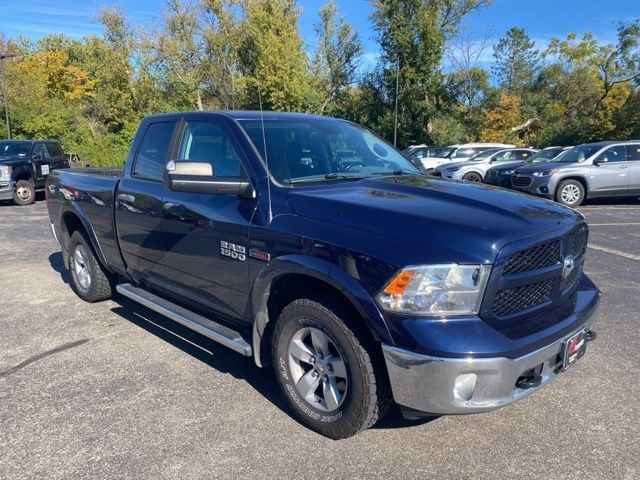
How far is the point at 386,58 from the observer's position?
137ft

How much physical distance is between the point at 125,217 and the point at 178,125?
0.96 m

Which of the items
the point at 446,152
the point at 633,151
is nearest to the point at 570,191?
the point at 633,151

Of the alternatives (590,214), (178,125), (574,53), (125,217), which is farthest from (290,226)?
(574,53)

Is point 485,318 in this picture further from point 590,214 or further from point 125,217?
point 590,214

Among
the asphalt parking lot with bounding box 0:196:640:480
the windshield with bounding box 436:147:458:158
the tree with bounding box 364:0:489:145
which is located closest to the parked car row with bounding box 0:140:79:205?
the asphalt parking lot with bounding box 0:196:640:480

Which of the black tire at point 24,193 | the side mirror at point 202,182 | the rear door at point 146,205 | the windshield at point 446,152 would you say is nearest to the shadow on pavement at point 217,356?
the rear door at point 146,205

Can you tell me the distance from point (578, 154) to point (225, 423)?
1420 centimetres

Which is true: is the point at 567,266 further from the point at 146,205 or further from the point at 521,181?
the point at 521,181

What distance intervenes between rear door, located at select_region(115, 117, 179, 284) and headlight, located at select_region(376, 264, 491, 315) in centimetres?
215

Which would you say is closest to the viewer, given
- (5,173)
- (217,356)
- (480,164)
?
(217,356)

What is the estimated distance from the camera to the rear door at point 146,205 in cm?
415

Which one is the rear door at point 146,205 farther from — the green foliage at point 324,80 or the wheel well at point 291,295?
the green foliage at point 324,80

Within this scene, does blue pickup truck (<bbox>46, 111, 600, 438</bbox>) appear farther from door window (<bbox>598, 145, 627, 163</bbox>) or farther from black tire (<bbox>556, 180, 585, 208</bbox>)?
door window (<bbox>598, 145, 627, 163</bbox>)

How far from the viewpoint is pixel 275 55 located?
37750 millimetres
